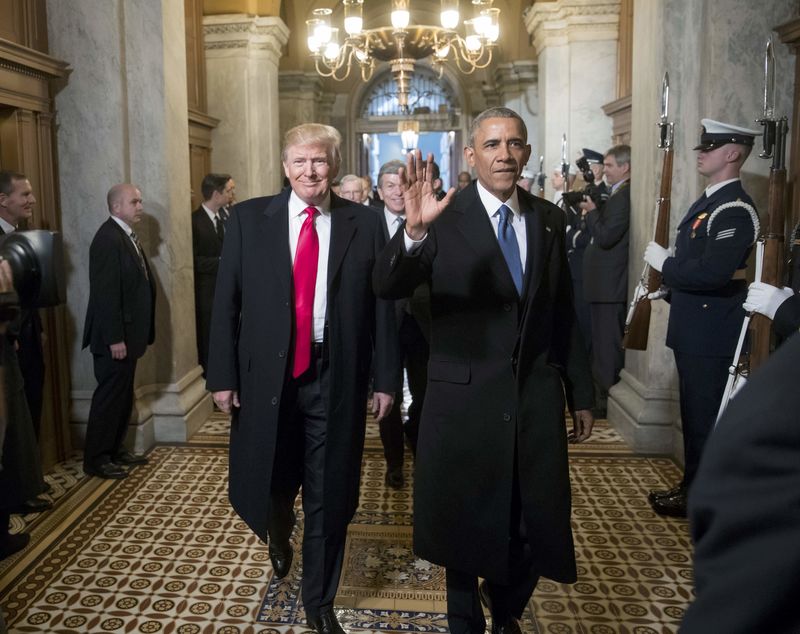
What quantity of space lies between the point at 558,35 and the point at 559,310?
7.86m

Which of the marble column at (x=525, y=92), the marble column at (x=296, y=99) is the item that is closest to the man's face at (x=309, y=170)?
the marble column at (x=525, y=92)

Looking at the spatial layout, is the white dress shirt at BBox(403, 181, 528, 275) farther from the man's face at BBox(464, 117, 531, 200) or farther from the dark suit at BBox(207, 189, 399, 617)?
the dark suit at BBox(207, 189, 399, 617)

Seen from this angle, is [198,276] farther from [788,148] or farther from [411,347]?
[788,148]

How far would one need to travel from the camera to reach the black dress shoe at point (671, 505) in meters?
4.34

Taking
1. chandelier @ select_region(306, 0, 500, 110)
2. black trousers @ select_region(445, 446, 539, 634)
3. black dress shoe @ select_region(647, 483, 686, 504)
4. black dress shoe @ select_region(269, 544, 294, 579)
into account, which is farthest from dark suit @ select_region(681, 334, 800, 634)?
chandelier @ select_region(306, 0, 500, 110)

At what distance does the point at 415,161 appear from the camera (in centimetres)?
228

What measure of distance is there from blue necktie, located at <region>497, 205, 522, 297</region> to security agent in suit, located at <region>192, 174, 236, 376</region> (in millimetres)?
4681

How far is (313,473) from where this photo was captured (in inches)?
125

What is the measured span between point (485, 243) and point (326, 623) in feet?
5.39

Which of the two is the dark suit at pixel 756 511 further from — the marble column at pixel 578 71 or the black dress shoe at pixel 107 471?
the marble column at pixel 578 71

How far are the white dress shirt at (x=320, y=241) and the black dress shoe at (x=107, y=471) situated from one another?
2604 mm

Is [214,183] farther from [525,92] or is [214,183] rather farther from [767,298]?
[525,92]

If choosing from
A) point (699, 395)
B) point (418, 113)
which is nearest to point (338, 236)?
point (699, 395)

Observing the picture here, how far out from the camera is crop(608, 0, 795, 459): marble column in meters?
4.83
